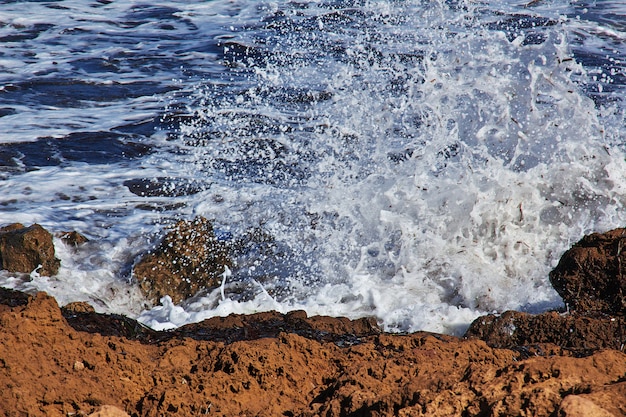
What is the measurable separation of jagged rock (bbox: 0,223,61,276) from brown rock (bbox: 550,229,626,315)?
3.41 meters

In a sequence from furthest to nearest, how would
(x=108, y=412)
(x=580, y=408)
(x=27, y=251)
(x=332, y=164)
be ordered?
(x=332, y=164), (x=27, y=251), (x=108, y=412), (x=580, y=408)

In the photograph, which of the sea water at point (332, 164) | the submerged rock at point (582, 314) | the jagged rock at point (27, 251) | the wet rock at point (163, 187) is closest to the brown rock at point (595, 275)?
the submerged rock at point (582, 314)

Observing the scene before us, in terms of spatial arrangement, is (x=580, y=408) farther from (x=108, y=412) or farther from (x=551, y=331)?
(x=551, y=331)

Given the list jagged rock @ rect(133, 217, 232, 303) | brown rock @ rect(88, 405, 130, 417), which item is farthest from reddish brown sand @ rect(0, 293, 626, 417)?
jagged rock @ rect(133, 217, 232, 303)

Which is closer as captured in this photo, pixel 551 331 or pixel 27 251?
pixel 551 331

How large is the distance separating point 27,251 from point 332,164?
3063mm

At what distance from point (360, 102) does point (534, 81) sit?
260cm

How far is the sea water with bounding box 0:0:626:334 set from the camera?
4898mm

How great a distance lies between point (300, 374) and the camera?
2555mm

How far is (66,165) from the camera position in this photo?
7.23 metres

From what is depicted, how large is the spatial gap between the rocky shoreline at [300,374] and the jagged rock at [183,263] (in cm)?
151

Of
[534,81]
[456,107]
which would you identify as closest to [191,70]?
[456,107]

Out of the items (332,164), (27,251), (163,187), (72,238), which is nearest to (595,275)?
(332,164)

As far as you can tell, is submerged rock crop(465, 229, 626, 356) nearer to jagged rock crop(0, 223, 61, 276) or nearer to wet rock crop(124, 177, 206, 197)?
jagged rock crop(0, 223, 61, 276)
